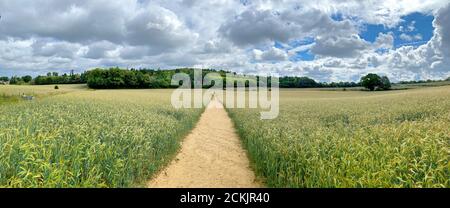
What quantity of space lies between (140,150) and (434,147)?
562 centimetres

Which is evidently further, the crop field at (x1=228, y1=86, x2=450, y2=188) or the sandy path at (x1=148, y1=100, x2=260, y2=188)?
the sandy path at (x1=148, y1=100, x2=260, y2=188)

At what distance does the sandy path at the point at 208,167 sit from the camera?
579cm

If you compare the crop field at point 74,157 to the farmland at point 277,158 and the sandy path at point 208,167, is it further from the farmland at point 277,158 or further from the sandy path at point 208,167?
the sandy path at point 208,167

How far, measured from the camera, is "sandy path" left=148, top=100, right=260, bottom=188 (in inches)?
228

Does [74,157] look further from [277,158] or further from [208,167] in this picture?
[277,158]

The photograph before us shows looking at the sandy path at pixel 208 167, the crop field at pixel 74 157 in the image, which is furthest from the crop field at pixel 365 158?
the crop field at pixel 74 157

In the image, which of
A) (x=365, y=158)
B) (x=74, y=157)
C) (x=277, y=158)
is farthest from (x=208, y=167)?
(x=365, y=158)

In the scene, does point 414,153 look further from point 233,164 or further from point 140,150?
point 140,150

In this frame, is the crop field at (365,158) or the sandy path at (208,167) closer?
the crop field at (365,158)

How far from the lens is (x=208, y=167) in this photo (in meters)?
6.86

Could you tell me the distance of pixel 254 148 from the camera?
8.41 meters

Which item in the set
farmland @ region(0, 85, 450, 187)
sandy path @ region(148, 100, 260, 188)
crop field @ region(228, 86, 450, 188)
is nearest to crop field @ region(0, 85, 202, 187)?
farmland @ region(0, 85, 450, 187)

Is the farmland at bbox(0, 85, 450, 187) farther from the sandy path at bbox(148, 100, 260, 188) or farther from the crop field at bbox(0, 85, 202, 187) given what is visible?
the sandy path at bbox(148, 100, 260, 188)
